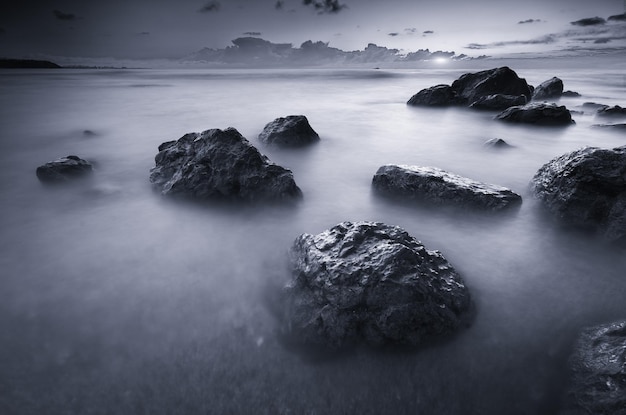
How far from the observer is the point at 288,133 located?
7.87m

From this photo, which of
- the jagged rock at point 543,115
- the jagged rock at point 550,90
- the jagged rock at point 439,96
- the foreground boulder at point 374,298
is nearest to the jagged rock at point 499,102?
the jagged rock at point 439,96

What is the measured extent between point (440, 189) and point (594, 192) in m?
1.70

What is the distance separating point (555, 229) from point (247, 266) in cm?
374

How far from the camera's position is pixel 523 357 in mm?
2492

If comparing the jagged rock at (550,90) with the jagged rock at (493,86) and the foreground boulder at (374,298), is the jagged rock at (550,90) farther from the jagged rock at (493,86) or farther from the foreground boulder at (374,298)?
the foreground boulder at (374,298)

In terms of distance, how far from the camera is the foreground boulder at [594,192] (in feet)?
11.8

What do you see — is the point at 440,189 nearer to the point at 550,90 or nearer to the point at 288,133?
the point at 288,133

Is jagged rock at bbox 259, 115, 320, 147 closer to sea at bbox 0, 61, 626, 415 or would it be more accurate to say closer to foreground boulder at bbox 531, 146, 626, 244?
sea at bbox 0, 61, 626, 415

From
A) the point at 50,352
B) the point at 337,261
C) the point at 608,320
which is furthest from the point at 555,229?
the point at 50,352

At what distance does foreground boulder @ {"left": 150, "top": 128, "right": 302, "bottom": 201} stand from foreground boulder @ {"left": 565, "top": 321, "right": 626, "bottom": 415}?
3702 mm

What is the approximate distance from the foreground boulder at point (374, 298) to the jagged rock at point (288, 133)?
5349 millimetres

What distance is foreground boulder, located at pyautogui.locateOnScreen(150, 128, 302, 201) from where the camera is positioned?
486cm

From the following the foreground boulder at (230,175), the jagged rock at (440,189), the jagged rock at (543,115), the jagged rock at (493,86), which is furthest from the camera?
the jagged rock at (493,86)

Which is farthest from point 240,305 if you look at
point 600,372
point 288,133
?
point 288,133
